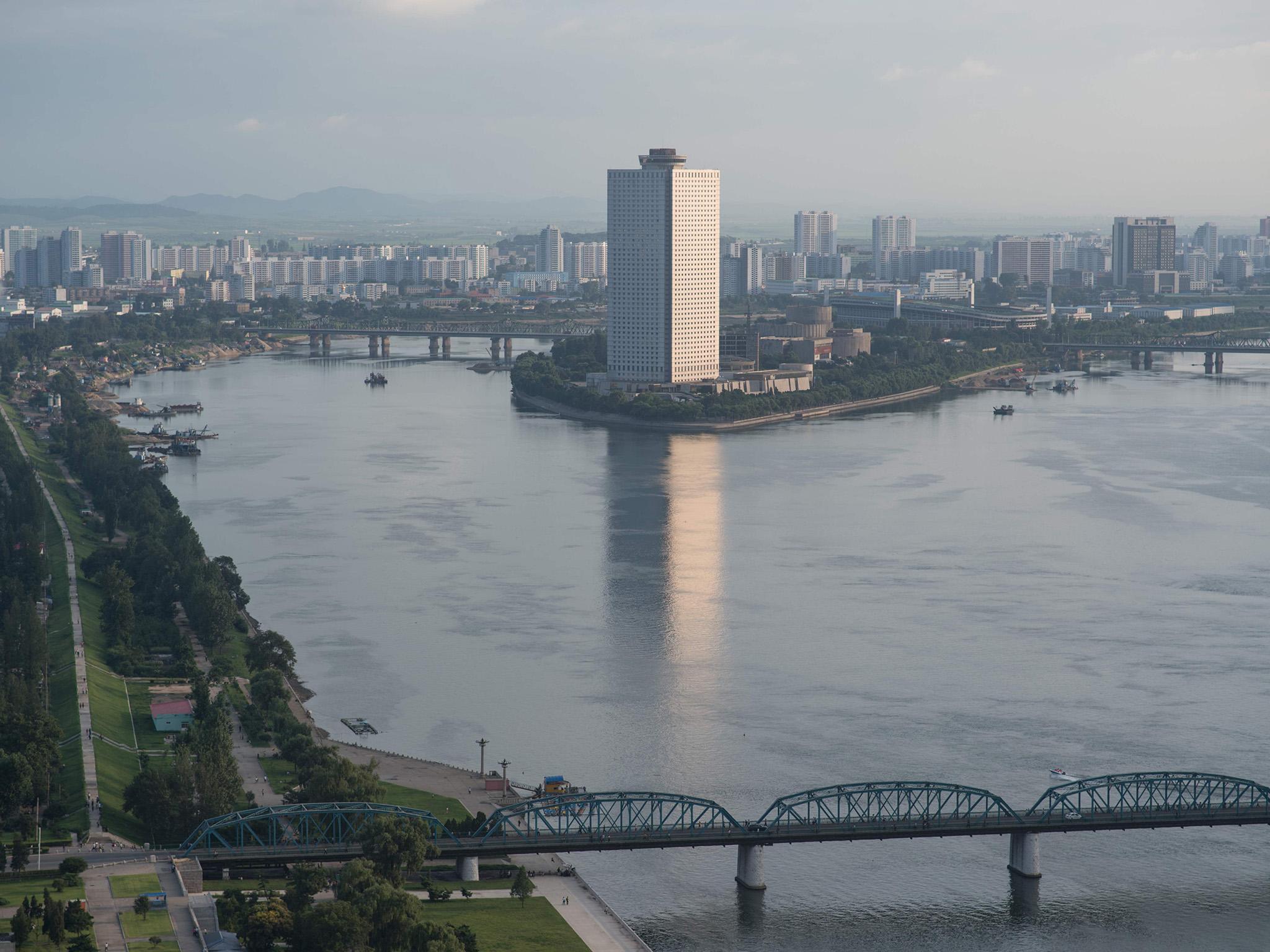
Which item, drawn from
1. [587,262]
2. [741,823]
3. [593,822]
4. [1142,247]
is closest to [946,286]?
[1142,247]

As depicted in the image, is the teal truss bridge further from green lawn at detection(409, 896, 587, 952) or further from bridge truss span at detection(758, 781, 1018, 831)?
green lawn at detection(409, 896, 587, 952)

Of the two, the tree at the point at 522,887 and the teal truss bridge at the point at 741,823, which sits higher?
the teal truss bridge at the point at 741,823

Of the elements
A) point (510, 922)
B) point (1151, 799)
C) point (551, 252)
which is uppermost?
point (551, 252)

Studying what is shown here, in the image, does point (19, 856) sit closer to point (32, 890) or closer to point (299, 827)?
point (32, 890)

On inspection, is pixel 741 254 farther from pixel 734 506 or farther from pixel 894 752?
pixel 894 752

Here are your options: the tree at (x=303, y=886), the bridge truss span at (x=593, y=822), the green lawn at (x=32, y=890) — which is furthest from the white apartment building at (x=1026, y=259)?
the green lawn at (x=32, y=890)

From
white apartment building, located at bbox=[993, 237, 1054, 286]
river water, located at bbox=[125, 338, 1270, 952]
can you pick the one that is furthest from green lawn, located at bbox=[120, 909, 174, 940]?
white apartment building, located at bbox=[993, 237, 1054, 286]

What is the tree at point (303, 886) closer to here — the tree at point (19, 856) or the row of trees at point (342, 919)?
the row of trees at point (342, 919)
